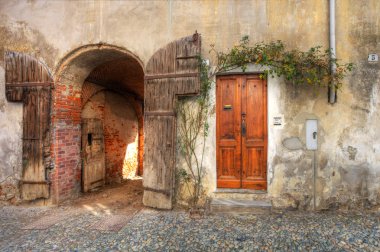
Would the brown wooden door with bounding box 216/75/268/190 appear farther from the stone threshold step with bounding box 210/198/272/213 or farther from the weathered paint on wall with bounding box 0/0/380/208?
the stone threshold step with bounding box 210/198/272/213

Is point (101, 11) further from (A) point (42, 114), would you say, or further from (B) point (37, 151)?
(B) point (37, 151)

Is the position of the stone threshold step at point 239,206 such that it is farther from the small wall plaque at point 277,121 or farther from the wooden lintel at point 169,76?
the wooden lintel at point 169,76

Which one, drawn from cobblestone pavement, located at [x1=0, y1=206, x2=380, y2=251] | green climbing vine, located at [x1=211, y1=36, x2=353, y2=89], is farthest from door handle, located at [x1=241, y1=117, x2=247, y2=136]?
cobblestone pavement, located at [x1=0, y1=206, x2=380, y2=251]

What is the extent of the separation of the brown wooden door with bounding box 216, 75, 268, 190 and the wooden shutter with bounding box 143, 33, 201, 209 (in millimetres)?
712

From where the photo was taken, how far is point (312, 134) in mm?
4293

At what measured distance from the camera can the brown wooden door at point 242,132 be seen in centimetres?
448

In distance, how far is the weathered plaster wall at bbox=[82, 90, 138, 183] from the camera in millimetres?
6559

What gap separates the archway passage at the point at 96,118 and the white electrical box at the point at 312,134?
344 cm

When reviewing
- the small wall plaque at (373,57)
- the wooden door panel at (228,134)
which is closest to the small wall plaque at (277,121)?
the wooden door panel at (228,134)

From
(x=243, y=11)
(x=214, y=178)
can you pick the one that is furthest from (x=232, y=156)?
(x=243, y=11)

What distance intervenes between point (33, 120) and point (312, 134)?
5.38 meters

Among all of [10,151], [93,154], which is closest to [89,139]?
[93,154]

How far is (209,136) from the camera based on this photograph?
452 cm

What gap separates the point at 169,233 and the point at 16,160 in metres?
3.66
